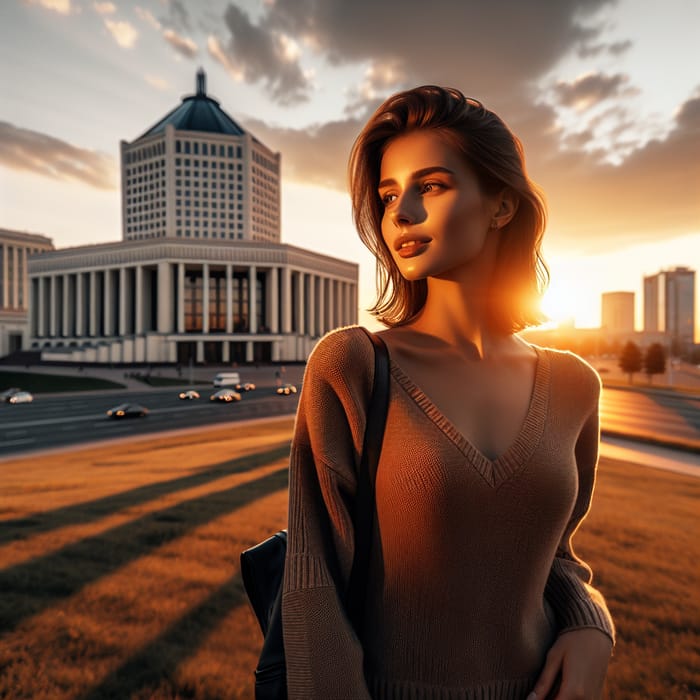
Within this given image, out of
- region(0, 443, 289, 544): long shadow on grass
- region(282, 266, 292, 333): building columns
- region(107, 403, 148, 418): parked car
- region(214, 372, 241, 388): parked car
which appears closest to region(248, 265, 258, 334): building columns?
region(282, 266, 292, 333): building columns

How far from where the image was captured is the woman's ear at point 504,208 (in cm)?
179

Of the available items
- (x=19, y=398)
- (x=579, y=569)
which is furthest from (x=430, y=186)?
(x=19, y=398)

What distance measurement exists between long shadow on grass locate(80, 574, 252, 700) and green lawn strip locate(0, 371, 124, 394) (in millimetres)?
39130

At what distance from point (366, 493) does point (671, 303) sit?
5083 inches

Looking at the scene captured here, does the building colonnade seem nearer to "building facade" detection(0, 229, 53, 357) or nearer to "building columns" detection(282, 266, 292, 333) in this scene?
"building columns" detection(282, 266, 292, 333)

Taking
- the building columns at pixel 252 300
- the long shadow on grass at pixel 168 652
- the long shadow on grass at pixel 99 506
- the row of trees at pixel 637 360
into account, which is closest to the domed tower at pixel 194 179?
the building columns at pixel 252 300

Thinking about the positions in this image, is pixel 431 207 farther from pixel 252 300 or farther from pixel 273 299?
pixel 252 300

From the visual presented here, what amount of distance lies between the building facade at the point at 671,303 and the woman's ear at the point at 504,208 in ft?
393

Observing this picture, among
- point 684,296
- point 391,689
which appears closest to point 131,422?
point 391,689

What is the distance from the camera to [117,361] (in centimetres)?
6419

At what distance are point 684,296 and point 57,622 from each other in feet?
441

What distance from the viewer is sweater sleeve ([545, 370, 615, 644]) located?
5.84 ft

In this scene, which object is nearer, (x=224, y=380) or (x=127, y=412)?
(x=127, y=412)

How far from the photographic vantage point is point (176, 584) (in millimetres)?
5023
